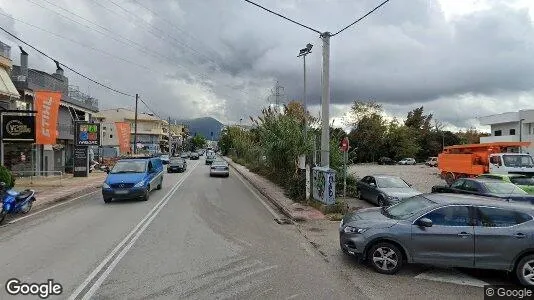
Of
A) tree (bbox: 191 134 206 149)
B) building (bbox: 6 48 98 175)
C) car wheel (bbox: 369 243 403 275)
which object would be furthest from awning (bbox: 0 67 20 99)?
tree (bbox: 191 134 206 149)

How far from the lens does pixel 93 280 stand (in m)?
6.80

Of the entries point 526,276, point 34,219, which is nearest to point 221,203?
point 34,219

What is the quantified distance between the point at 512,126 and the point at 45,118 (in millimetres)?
60065

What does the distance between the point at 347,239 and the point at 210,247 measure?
3.05m

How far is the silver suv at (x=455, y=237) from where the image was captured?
23.7 feet

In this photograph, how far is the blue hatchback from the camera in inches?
659

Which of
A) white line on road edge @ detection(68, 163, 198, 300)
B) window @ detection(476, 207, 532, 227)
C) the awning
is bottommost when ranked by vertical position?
white line on road edge @ detection(68, 163, 198, 300)

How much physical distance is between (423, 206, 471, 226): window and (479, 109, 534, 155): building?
52811 millimetres

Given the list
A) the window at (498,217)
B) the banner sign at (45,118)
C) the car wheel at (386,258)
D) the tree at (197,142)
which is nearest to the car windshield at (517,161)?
the window at (498,217)

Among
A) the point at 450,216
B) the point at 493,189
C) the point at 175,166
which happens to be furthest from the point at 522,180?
the point at 175,166

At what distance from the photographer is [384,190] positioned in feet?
52.4

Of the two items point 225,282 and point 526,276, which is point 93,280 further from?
point 526,276

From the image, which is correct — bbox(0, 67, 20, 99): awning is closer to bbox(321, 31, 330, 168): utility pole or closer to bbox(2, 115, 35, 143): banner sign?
bbox(2, 115, 35, 143): banner sign

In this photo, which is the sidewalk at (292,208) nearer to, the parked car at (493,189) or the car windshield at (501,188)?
the parked car at (493,189)
